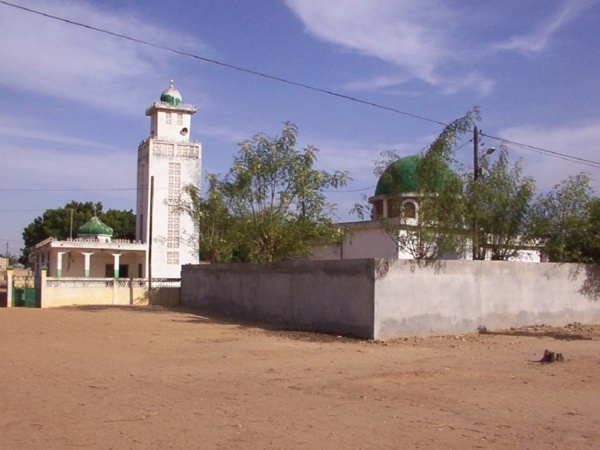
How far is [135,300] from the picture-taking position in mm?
34500

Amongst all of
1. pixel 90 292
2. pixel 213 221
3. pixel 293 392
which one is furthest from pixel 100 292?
pixel 293 392

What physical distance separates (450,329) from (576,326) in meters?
5.79

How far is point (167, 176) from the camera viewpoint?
53.0 meters

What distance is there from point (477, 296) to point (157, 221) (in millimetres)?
37078

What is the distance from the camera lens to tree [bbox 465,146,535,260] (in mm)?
22109

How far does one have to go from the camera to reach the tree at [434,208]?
66.0ft

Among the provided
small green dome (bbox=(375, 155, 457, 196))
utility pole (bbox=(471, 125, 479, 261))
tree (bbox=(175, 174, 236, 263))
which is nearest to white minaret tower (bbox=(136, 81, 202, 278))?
tree (bbox=(175, 174, 236, 263))

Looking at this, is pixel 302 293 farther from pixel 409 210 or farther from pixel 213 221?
pixel 213 221

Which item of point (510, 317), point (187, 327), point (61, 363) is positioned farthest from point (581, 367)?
point (187, 327)

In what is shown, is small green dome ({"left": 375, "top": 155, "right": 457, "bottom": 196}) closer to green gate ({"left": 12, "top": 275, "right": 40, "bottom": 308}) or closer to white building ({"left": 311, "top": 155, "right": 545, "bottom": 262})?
white building ({"left": 311, "top": 155, "right": 545, "bottom": 262})

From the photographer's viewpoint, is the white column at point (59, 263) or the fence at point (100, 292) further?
the white column at point (59, 263)

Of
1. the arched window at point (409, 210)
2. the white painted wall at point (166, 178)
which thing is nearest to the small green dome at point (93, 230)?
the white painted wall at point (166, 178)

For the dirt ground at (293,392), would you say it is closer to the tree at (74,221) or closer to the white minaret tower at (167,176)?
the white minaret tower at (167,176)

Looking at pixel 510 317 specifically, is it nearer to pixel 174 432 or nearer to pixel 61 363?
pixel 61 363
